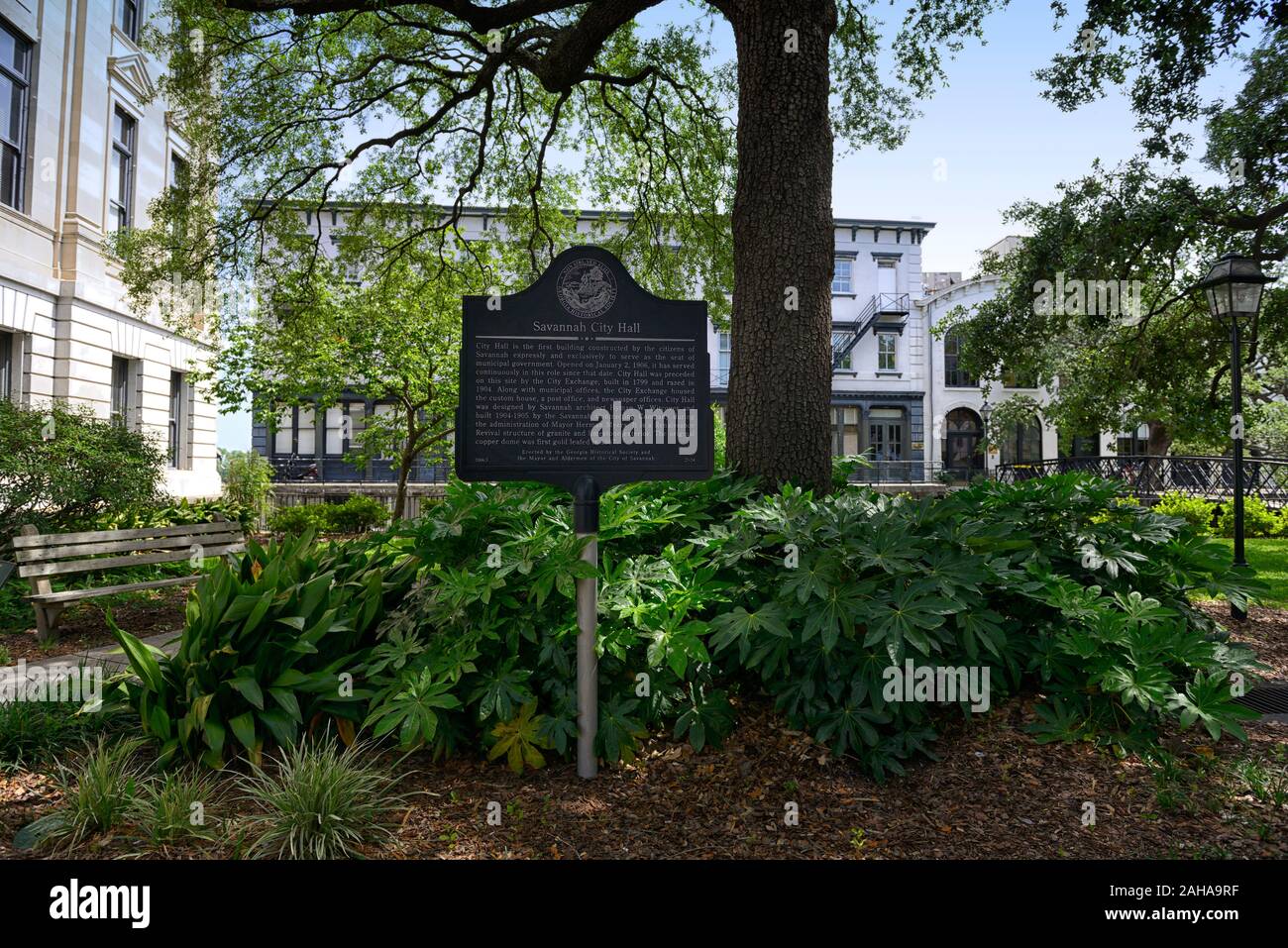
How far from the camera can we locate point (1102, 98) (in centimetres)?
948

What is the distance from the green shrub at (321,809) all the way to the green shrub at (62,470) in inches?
316

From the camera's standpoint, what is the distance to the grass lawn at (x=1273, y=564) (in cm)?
851

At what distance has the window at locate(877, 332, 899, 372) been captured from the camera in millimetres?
37781

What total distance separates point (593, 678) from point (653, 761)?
0.57 metres

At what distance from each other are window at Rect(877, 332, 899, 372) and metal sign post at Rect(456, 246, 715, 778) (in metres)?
35.9

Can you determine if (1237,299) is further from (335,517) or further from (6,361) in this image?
(6,361)

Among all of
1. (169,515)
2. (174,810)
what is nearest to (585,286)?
(174,810)

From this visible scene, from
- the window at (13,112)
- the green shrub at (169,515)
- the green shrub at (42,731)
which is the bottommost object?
the green shrub at (42,731)

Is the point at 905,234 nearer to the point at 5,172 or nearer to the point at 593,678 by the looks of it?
the point at 5,172

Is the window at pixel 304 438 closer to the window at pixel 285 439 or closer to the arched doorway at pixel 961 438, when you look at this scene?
the window at pixel 285 439

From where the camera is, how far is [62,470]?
939 cm

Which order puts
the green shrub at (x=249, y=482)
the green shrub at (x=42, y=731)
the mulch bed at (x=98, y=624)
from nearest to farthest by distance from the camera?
the green shrub at (x=42, y=731) < the mulch bed at (x=98, y=624) < the green shrub at (x=249, y=482)

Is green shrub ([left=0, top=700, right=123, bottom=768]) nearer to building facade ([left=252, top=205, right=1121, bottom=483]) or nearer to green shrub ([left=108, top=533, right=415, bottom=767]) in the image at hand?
green shrub ([left=108, top=533, right=415, bottom=767])

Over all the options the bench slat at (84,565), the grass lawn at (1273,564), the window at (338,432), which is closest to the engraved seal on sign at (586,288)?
the bench slat at (84,565)
